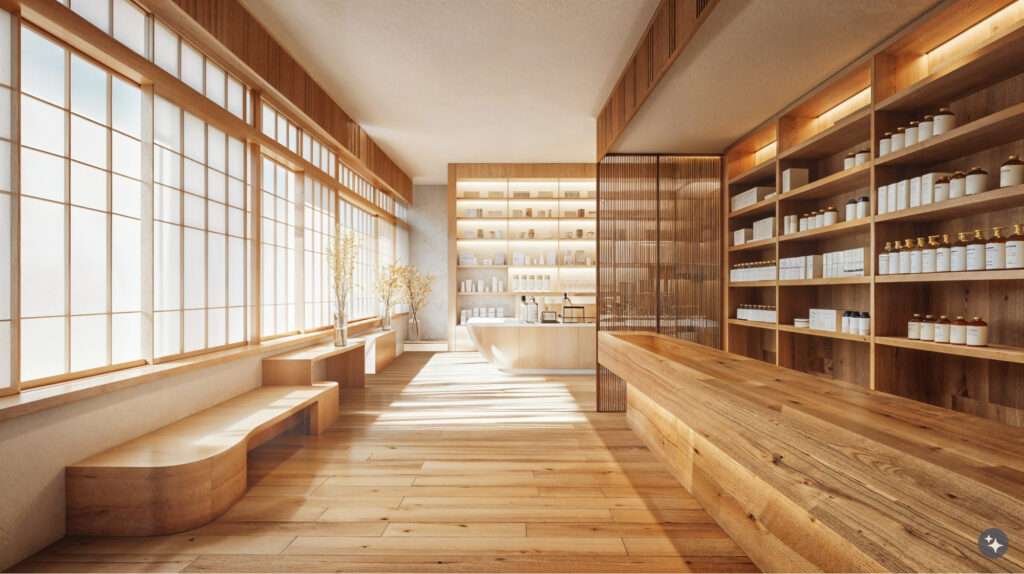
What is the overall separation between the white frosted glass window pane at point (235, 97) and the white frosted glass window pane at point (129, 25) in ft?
2.55

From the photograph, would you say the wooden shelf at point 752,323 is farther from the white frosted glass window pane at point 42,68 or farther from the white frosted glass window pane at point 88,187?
the white frosted glass window pane at point 42,68

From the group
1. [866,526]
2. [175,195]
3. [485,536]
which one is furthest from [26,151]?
[866,526]

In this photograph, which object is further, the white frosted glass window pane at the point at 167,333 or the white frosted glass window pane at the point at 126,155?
the white frosted glass window pane at the point at 167,333

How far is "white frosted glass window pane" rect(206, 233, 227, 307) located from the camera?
3363 millimetres

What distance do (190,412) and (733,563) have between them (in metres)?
3.22

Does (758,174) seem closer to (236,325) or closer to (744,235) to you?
(744,235)

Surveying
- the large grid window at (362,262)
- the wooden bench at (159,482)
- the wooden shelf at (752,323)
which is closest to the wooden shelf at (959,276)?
the wooden shelf at (752,323)

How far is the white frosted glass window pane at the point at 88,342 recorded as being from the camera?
92.5 inches

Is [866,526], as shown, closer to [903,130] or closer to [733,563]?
[733,563]

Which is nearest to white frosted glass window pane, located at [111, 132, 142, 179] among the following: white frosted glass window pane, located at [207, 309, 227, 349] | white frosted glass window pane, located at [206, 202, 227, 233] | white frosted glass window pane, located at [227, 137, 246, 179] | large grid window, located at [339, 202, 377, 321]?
white frosted glass window pane, located at [206, 202, 227, 233]

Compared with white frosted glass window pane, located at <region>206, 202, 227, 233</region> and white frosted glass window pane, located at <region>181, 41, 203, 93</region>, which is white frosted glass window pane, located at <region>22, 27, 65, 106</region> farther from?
white frosted glass window pane, located at <region>206, 202, 227, 233</region>

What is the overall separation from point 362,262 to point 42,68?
4.95 metres

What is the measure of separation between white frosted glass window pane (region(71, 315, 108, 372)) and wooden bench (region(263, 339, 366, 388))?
1403mm

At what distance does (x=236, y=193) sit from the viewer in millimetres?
3715
